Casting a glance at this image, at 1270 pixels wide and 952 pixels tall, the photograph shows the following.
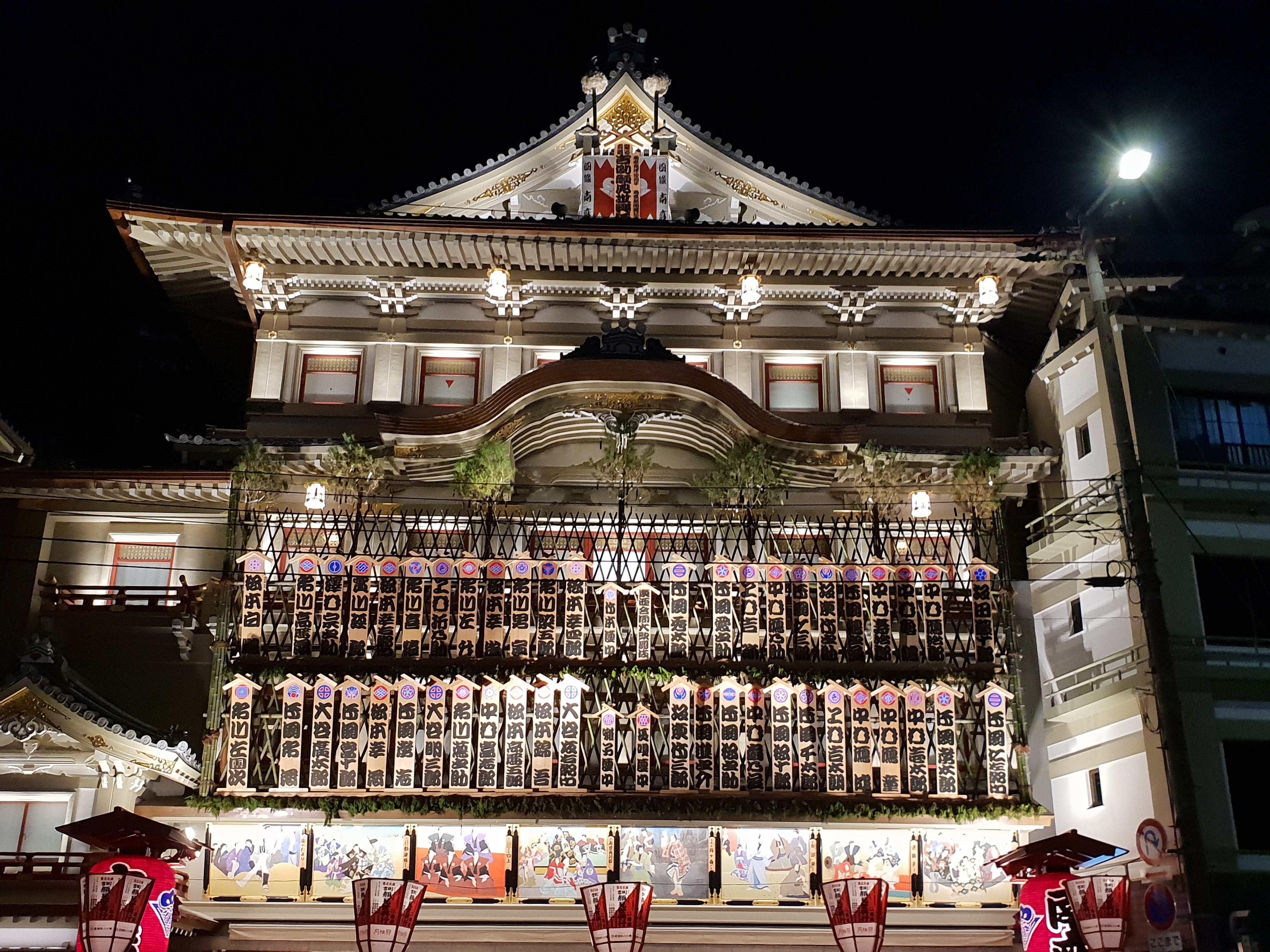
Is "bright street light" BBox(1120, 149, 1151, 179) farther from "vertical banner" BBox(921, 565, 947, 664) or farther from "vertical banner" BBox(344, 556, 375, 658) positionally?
"vertical banner" BBox(344, 556, 375, 658)

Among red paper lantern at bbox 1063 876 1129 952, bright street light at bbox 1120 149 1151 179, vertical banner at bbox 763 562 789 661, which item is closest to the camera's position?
red paper lantern at bbox 1063 876 1129 952

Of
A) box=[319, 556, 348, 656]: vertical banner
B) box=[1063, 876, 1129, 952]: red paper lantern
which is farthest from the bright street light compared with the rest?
box=[319, 556, 348, 656]: vertical banner

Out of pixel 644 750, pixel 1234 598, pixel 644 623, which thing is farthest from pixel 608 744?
pixel 1234 598

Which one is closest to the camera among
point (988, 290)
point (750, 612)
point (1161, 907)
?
point (1161, 907)

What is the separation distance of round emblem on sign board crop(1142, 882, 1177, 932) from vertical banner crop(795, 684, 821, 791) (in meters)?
4.80

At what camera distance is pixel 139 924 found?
14.5m

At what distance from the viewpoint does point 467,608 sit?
59.3 ft

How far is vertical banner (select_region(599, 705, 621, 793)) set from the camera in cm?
1762

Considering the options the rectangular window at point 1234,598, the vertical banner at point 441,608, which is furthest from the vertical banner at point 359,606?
the rectangular window at point 1234,598

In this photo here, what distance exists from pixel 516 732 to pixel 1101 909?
8.24 metres

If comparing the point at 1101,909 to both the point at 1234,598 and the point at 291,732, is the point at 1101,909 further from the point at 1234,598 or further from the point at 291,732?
the point at 291,732

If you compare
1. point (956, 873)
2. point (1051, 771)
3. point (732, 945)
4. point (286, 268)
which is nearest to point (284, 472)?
point (286, 268)

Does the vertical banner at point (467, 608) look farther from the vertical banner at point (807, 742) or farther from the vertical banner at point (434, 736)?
the vertical banner at point (807, 742)

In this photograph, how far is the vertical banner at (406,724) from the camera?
1752 centimetres
